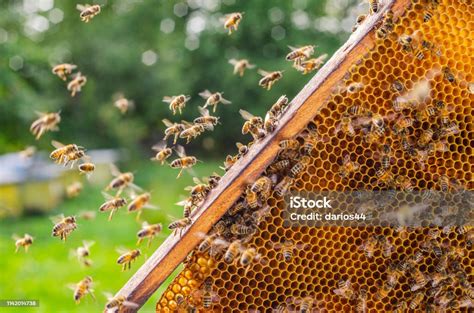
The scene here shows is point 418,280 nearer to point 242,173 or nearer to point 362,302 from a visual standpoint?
point 362,302

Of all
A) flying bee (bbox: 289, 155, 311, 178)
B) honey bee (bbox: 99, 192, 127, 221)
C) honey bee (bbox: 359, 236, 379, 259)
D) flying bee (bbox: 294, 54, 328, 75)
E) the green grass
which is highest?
the green grass

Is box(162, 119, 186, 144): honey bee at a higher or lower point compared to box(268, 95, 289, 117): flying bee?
higher

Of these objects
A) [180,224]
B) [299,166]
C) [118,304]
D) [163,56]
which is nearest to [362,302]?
[299,166]

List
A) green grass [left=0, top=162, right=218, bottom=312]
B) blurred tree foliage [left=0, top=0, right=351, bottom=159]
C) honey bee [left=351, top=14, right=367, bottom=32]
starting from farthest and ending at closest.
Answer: blurred tree foliage [left=0, top=0, right=351, bottom=159] → green grass [left=0, top=162, right=218, bottom=312] → honey bee [left=351, top=14, right=367, bottom=32]

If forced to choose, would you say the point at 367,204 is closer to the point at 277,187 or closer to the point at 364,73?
the point at 277,187

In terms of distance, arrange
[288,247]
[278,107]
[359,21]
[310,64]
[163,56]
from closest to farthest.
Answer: [288,247] < [278,107] < [359,21] < [310,64] < [163,56]

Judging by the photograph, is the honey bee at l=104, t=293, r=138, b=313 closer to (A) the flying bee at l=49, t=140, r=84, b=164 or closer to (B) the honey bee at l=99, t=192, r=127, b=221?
(B) the honey bee at l=99, t=192, r=127, b=221

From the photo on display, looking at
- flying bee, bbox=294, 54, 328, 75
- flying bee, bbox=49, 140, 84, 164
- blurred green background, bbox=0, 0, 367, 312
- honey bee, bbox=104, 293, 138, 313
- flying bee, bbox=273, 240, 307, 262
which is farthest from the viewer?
blurred green background, bbox=0, 0, 367, 312

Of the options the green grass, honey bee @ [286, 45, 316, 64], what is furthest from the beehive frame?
the green grass
